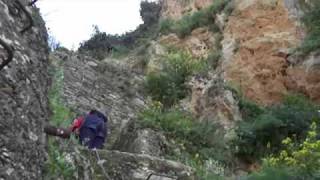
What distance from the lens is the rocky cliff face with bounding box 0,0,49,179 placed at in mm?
3467

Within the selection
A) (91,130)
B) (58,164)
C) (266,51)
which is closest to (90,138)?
(91,130)

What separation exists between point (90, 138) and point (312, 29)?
24.0ft

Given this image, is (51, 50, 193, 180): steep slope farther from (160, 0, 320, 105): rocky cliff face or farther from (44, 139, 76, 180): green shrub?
(160, 0, 320, 105): rocky cliff face

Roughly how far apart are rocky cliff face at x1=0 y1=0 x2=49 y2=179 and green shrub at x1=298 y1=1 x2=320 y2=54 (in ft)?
34.4

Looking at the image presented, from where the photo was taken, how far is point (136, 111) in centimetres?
1297

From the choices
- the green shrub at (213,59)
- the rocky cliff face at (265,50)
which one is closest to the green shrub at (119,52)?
the rocky cliff face at (265,50)

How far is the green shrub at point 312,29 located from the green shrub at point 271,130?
Answer: 2.25m

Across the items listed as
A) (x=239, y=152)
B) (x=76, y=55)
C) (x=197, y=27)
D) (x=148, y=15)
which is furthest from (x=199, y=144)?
(x=148, y=15)

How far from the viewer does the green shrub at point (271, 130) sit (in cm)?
1178

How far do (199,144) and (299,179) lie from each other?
5.01m

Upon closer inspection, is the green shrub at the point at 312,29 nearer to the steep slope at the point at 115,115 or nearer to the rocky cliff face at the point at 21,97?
the steep slope at the point at 115,115

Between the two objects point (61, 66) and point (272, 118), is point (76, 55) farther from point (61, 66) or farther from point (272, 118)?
point (272, 118)

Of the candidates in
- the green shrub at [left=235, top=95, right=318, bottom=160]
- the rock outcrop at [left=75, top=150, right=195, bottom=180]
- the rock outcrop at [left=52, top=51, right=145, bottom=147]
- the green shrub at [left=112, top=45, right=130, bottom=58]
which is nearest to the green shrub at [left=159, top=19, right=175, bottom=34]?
the green shrub at [left=112, top=45, right=130, bottom=58]

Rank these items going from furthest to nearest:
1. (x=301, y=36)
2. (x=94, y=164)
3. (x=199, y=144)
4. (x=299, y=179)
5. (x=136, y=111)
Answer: (x=301, y=36) → (x=136, y=111) → (x=199, y=144) → (x=94, y=164) → (x=299, y=179)
